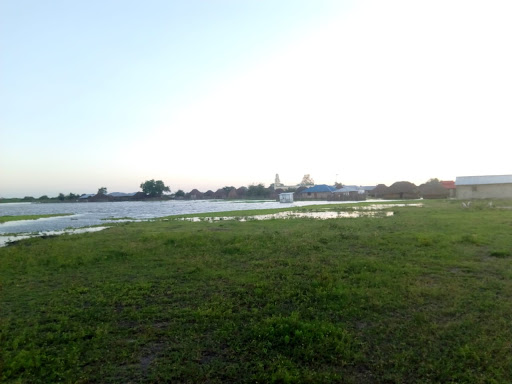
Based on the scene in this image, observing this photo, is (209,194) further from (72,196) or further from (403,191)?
(403,191)

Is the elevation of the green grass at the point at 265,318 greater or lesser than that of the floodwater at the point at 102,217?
lesser

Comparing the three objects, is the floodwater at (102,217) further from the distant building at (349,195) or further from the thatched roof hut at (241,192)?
the thatched roof hut at (241,192)

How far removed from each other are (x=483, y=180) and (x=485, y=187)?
239cm

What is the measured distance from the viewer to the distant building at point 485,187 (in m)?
44.8

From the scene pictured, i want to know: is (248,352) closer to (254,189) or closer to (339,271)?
(339,271)

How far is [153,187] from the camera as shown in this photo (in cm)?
10912

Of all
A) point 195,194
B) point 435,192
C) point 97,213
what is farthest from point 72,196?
point 435,192

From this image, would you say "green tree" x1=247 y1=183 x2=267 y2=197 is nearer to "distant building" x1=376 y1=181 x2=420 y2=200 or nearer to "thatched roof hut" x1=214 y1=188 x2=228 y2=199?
"thatched roof hut" x1=214 y1=188 x2=228 y2=199

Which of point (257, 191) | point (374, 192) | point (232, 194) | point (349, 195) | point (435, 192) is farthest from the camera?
point (232, 194)

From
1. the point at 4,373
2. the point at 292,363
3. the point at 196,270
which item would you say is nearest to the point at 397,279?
the point at 292,363

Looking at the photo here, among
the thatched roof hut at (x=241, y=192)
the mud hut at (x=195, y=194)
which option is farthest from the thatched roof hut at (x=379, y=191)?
the mud hut at (x=195, y=194)

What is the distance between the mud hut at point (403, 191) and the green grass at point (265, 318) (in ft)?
209

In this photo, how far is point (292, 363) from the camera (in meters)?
4.38

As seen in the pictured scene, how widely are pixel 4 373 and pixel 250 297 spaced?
389 centimetres
